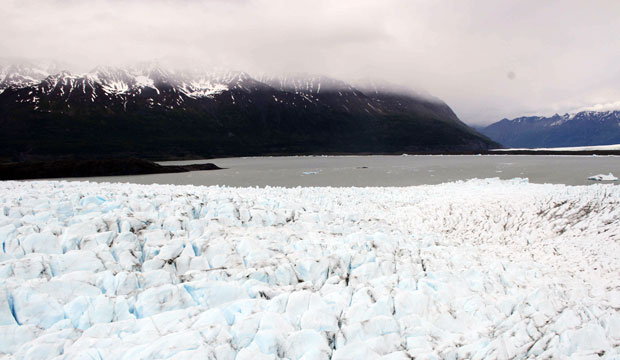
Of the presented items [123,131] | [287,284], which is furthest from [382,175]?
[123,131]

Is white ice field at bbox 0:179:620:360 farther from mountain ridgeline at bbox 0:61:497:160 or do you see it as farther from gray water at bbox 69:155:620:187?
mountain ridgeline at bbox 0:61:497:160

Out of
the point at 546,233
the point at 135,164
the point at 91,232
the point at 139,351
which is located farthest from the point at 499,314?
the point at 135,164

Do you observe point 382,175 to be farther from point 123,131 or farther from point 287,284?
point 123,131

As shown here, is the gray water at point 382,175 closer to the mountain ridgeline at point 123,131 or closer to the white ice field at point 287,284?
the white ice field at point 287,284

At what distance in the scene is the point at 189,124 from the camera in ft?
584

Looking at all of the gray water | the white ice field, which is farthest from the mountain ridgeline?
the white ice field

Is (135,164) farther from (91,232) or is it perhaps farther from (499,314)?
(499,314)

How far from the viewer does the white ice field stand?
212 inches

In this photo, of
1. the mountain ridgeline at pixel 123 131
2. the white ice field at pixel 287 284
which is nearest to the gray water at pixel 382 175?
the white ice field at pixel 287 284

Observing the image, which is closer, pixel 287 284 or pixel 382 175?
pixel 287 284

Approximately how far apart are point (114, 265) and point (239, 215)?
459 centimetres

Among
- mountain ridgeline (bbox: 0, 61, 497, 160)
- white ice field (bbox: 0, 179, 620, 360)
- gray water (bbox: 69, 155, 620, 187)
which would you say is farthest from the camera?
mountain ridgeline (bbox: 0, 61, 497, 160)

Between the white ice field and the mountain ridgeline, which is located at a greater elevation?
the mountain ridgeline

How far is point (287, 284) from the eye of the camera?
7832mm
